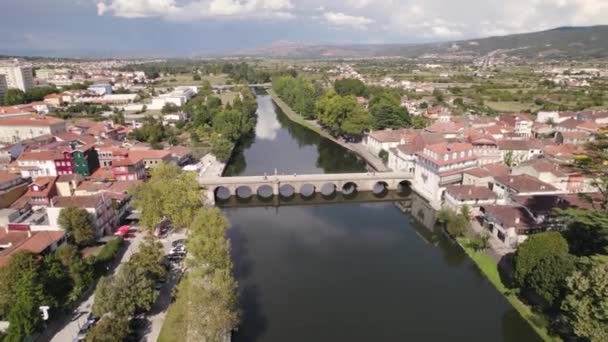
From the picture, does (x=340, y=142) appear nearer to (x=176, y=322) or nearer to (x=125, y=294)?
(x=176, y=322)

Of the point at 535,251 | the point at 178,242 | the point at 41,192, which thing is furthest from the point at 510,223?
the point at 41,192

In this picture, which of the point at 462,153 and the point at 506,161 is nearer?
the point at 462,153

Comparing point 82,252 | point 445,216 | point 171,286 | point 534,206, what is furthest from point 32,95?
point 534,206

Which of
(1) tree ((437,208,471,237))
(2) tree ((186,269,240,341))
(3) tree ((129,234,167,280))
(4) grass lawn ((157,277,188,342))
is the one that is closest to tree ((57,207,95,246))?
(3) tree ((129,234,167,280))

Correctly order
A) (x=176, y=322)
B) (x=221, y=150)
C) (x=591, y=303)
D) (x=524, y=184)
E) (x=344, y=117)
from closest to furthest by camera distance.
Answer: (x=591, y=303)
(x=176, y=322)
(x=524, y=184)
(x=221, y=150)
(x=344, y=117)

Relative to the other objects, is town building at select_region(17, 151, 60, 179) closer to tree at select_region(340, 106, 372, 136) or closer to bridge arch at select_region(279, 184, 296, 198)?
bridge arch at select_region(279, 184, 296, 198)

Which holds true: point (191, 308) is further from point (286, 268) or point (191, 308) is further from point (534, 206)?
point (534, 206)
